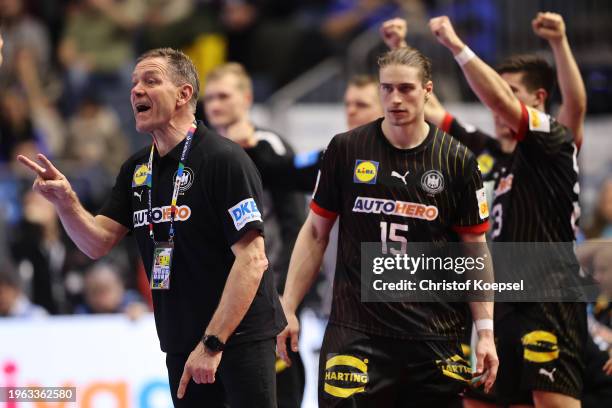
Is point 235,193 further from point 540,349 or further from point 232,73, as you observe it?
point 232,73

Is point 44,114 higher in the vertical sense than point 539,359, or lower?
higher

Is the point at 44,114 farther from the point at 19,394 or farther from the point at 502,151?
the point at 502,151

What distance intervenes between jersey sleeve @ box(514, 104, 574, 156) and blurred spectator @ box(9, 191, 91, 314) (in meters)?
6.03

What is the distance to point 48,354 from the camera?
8.71 meters

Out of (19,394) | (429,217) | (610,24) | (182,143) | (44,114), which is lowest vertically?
(19,394)

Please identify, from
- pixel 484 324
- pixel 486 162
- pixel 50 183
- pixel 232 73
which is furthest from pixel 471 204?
pixel 232 73

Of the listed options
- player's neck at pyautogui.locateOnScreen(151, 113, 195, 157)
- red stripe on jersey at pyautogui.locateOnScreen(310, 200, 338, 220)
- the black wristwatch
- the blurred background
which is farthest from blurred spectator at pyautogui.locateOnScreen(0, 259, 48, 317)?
the black wristwatch

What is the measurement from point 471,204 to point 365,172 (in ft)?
1.94

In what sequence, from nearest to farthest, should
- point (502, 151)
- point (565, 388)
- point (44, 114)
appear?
point (565, 388)
point (502, 151)
point (44, 114)

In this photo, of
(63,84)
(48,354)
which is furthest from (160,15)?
(48,354)

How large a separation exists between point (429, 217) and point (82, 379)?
13.0 feet

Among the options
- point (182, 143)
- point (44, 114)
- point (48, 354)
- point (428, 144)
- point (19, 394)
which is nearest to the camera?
point (182, 143)

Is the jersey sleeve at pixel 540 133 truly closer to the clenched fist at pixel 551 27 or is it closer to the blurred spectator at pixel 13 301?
the clenched fist at pixel 551 27

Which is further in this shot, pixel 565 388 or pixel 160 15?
pixel 160 15
